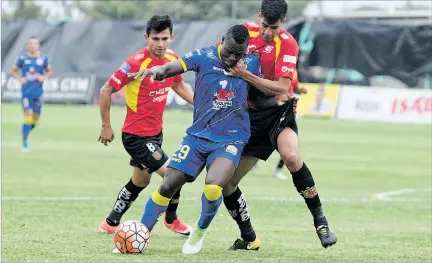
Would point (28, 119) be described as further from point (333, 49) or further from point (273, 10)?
point (333, 49)

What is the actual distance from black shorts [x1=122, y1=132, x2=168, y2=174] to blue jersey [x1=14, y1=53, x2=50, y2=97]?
1245 centimetres

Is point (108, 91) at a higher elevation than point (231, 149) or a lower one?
lower

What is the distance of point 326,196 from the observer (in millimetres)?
15523

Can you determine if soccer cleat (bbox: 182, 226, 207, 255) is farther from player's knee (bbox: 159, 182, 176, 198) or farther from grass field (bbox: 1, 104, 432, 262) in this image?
player's knee (bbox: 159, 182, 176, 198)

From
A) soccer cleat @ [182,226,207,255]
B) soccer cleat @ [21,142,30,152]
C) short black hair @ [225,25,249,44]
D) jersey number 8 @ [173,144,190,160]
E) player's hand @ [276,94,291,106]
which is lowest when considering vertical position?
soccer cleat @ [21,142,30,152]

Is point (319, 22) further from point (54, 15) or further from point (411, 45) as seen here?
point (54, 15)

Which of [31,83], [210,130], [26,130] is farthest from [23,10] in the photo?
[210,130]

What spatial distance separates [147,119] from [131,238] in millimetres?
2244

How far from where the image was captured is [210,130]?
917 centimetres

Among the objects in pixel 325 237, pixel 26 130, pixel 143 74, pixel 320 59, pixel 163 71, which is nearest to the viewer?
pixel 143 74

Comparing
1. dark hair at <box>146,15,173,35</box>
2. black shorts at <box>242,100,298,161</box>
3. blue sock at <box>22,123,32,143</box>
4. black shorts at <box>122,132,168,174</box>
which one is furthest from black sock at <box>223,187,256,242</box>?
blue sock at <box>22,123,32,143</box>

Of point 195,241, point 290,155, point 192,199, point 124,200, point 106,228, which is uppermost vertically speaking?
point 290,155

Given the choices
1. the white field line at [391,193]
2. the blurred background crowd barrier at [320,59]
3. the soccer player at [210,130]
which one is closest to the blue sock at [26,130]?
the white field line at [391,193]

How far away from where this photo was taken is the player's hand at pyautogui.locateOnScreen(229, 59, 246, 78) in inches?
352
